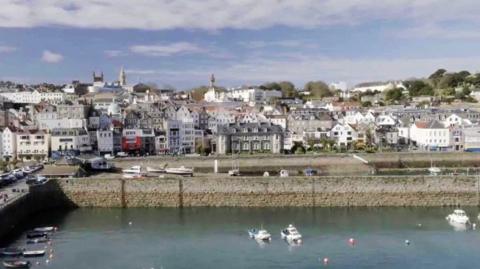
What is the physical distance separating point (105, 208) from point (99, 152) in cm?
1819

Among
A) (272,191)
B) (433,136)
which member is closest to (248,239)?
(272,191)

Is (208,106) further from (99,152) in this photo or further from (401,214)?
(401,214)

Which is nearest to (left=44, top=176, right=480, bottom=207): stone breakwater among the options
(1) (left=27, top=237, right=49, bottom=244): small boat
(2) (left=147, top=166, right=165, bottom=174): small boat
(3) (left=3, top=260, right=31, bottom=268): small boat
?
(1) (left=27, top=237, right=49, bottom=244): small boat

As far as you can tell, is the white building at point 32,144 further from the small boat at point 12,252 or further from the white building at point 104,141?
the small boat at point 12,252

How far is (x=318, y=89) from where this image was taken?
102 metres

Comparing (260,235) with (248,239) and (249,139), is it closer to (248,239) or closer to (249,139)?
(248,239)

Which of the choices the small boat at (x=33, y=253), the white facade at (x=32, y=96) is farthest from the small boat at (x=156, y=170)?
the white facade at (x=32, y=96)

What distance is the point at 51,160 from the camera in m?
39.5

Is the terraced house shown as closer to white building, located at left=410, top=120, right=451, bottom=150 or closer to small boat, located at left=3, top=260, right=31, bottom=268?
white building, located at left=410, top=120, right=451, bottom=150

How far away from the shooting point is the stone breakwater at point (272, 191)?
26156 millimetres

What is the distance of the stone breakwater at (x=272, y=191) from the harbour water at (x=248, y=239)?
547 millimetres

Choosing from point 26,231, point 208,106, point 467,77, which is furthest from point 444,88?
point 26,231

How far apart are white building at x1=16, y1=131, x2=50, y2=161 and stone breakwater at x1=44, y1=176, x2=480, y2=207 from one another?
16125 mm

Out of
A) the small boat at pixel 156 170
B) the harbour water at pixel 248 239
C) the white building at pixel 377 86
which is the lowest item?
the harbour water at pixel 248 239
